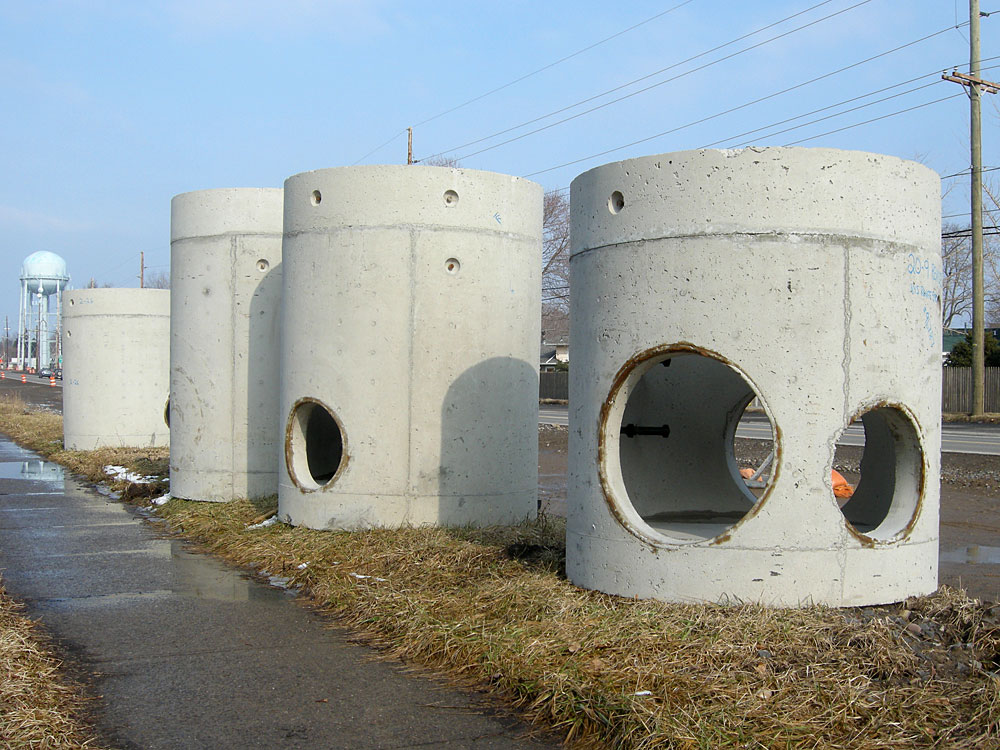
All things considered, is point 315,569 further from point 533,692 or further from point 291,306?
point 533,692

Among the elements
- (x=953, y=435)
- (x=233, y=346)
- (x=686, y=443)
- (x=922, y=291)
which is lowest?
(x=953, y=435)

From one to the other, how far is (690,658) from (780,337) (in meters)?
1.88

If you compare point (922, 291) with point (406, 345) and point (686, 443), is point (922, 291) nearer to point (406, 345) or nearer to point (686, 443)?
point (686, 443)

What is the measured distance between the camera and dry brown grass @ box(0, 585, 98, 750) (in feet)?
14.4

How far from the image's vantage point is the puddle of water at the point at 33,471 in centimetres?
1592

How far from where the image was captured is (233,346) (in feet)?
37.8

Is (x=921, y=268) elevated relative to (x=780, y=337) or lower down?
elevated

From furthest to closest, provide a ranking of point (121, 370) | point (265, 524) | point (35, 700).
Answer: point (121, 370) → point (265, 524) → point (35, 700)

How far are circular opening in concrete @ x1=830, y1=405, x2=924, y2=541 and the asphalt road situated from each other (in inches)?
308

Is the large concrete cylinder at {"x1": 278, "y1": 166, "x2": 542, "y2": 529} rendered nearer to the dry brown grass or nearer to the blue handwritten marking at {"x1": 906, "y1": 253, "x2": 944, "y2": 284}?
the dry brown grass

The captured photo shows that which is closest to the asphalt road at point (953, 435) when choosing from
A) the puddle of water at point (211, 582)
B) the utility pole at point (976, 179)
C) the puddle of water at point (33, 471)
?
the utility pole at point (976, 179)

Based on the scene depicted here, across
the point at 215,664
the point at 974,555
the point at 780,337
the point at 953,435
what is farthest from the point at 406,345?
the point at 953,435

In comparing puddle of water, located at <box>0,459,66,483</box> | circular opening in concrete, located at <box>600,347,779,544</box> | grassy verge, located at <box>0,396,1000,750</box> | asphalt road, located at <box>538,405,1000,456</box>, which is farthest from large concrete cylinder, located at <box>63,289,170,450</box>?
grassy verge, located at <box>0,396,1000,750</box>

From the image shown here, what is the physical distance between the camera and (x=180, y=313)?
1196cm
